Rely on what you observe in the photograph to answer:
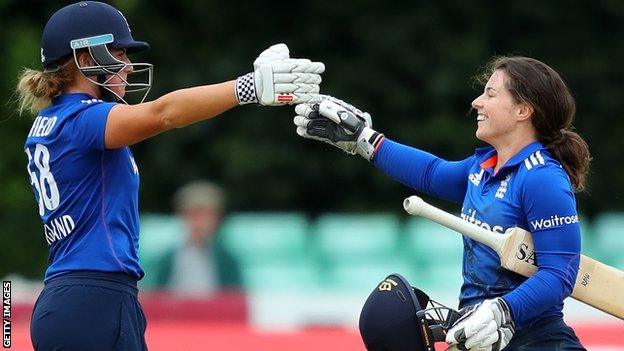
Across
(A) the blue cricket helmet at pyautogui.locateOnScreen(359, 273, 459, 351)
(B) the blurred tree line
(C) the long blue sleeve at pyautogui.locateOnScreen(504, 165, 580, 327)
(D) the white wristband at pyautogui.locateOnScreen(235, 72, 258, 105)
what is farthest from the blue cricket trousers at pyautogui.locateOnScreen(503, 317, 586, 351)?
(B) the blurred tree line

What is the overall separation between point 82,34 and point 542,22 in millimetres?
11140

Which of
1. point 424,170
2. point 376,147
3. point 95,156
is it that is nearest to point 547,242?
point 424,170

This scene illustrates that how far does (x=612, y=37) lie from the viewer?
49.5ft

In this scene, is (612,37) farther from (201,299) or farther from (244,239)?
(201,299)

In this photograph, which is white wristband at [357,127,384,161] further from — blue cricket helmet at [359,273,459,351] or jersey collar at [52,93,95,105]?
jersey collar at [52,93,95,105]

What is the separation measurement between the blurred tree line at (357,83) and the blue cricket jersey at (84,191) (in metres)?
9.88

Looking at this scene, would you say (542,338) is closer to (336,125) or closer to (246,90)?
(336,125)

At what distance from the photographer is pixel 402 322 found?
457 cm

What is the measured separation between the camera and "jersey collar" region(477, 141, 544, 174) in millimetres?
4551

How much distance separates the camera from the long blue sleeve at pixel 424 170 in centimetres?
496

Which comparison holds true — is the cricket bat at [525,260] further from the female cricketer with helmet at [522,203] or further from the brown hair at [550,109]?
the brown hair at [550,109]

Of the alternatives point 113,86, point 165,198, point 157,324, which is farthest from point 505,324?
point 165,198

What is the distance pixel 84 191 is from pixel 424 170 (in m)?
1.44

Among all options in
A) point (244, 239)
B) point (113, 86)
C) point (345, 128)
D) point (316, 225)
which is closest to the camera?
point (113, 86)
